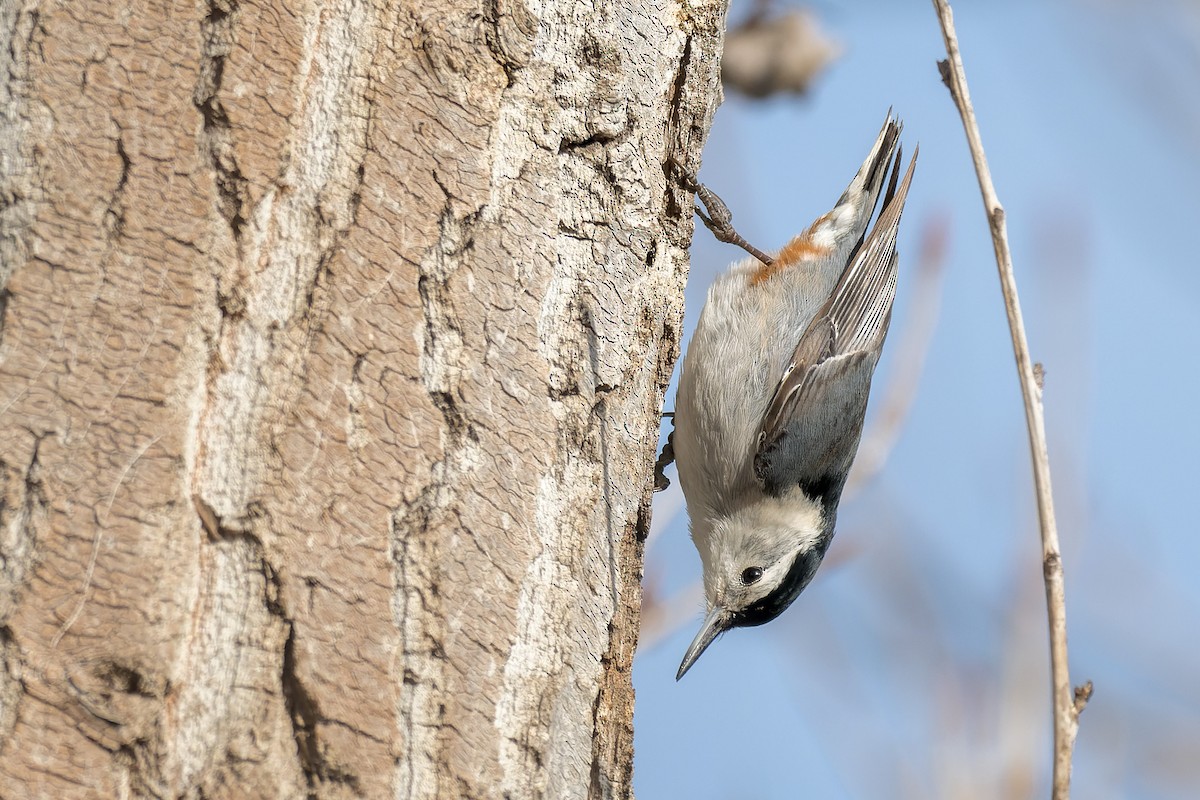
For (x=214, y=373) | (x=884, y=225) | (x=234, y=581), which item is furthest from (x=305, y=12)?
(x=884, y=225)

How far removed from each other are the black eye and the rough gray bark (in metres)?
1.57

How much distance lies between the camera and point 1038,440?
1.70 meters

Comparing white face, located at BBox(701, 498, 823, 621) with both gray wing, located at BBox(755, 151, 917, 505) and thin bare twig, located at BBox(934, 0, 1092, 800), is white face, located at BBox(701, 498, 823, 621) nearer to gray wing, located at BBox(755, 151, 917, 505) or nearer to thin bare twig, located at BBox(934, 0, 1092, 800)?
gray wing, located at BBox(755, 151, 917, 505)

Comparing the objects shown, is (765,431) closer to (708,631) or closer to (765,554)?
(765,554)

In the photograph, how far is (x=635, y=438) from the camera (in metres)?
1.97

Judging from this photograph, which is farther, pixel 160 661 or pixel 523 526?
pixel 523 526

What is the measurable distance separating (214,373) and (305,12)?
539 millimetres

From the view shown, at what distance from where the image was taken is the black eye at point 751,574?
131 inches

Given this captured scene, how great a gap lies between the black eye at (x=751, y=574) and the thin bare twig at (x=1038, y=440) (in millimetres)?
1612

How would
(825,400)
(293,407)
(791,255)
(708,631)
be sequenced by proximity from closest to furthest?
(293,407) < (825,400) < (708,631) < (791,255)

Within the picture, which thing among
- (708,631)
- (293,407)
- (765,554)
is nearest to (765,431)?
(765,554)

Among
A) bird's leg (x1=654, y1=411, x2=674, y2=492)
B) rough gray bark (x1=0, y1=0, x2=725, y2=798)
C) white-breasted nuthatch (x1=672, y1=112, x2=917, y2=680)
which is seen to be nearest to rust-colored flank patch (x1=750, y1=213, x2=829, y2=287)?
white-breasted nuthatch (x1=672, y1=112, x2=917, y2=680)

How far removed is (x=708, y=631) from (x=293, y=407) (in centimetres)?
212

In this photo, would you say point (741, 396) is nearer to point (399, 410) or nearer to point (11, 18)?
point (399, 410)
